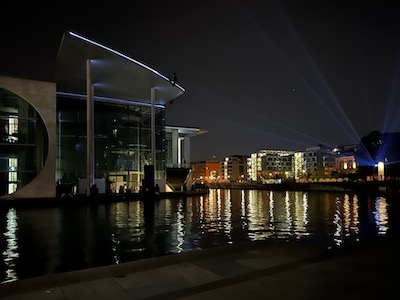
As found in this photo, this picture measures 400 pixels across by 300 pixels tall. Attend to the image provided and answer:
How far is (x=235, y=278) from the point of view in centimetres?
586

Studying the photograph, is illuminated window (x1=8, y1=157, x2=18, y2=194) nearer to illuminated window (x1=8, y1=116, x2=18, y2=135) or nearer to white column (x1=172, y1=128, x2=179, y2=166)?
illuminated window (x1=8, y1=116, x2=18, y2=135)

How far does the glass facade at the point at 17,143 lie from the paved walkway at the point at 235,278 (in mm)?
28619

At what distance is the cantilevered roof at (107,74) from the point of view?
3033 centimetres

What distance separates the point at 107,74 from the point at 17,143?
413 inches

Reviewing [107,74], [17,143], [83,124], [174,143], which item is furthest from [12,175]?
[174,143]

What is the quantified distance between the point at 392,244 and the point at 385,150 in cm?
8769

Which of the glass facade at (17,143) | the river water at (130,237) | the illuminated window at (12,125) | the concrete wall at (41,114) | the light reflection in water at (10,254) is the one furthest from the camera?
the illuminated window at (12,125)

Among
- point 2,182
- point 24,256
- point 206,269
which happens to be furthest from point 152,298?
point 2,182

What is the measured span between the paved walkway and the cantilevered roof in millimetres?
25634

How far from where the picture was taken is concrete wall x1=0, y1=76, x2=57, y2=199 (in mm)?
31078

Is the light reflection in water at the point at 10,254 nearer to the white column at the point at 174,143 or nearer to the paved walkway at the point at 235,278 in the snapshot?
the paved walkway at the point at 235,278

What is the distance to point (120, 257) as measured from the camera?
8.80 metres

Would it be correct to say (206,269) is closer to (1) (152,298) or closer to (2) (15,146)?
(1) (152,298)

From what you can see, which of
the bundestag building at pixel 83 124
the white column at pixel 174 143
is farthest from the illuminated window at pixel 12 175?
the white column at pixel 174 143
